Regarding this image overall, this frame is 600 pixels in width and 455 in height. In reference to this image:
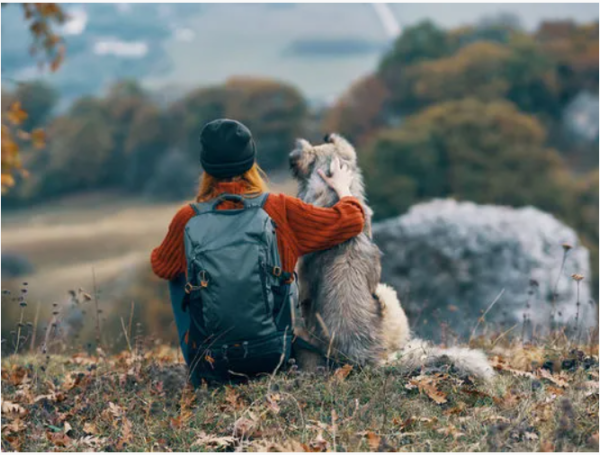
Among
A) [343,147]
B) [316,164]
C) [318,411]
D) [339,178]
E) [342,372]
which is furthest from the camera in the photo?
[343,147]

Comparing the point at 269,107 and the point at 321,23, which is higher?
the point at 321,23

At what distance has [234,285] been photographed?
4.51m

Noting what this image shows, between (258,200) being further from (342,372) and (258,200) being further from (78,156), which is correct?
(78,156)

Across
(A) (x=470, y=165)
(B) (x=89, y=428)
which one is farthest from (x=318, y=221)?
(A) (x=470, y=165)

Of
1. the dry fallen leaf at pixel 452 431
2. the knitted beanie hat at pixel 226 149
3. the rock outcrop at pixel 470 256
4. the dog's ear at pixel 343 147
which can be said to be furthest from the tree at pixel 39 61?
the rock outcrop at pixel 470 256

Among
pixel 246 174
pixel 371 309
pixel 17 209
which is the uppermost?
pixel 246 174

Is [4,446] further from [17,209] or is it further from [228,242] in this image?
[17,209]

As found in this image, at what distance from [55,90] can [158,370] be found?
38.2m

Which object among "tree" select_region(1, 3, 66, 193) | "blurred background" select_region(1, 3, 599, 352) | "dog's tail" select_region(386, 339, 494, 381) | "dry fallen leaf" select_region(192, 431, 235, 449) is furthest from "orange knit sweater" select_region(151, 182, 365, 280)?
"blurred background" select_region(1, 3, 599, 352)

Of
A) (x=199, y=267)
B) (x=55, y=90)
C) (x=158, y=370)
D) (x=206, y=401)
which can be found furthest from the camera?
→ (x=55, y=90)

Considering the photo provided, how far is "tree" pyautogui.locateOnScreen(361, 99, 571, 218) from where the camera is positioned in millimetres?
28969

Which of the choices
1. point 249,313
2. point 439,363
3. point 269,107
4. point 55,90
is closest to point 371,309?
point 439,363

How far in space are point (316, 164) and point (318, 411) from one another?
1721 mm

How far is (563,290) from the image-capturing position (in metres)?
14.6
